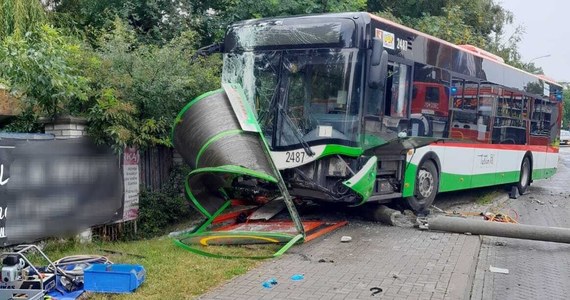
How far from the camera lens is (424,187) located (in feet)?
37.1

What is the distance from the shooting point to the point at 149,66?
9.24 m

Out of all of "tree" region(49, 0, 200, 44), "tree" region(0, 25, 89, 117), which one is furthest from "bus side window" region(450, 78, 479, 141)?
"tree" region(0, 25, 89, 117)

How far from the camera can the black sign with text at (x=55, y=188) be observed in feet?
22.7

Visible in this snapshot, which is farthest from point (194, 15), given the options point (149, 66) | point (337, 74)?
point (337, 74)

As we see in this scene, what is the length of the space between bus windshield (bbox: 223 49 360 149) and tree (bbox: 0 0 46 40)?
5360 millimetres

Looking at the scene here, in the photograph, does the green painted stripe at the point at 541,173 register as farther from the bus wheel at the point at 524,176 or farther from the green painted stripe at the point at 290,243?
the green painted stripe at the point at 290,243

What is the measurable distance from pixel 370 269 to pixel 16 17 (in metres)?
9.04

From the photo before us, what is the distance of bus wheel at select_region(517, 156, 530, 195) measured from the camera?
1617cm

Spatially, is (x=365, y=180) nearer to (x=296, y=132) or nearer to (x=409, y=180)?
(x=296, y=132)

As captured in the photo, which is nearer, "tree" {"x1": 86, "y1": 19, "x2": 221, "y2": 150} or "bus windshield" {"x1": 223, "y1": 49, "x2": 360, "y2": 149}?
"tree" {"x1": 86, "y1": 19, "x2": 221, "y2": 150}

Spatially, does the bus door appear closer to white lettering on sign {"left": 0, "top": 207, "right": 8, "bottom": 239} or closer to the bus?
the bus

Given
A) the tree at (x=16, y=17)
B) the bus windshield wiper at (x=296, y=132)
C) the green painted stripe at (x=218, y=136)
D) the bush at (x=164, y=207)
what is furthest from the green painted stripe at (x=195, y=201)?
the tree at (x=16, y=17)

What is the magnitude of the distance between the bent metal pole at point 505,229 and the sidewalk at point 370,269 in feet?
0.51

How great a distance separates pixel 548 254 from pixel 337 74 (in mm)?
4118
